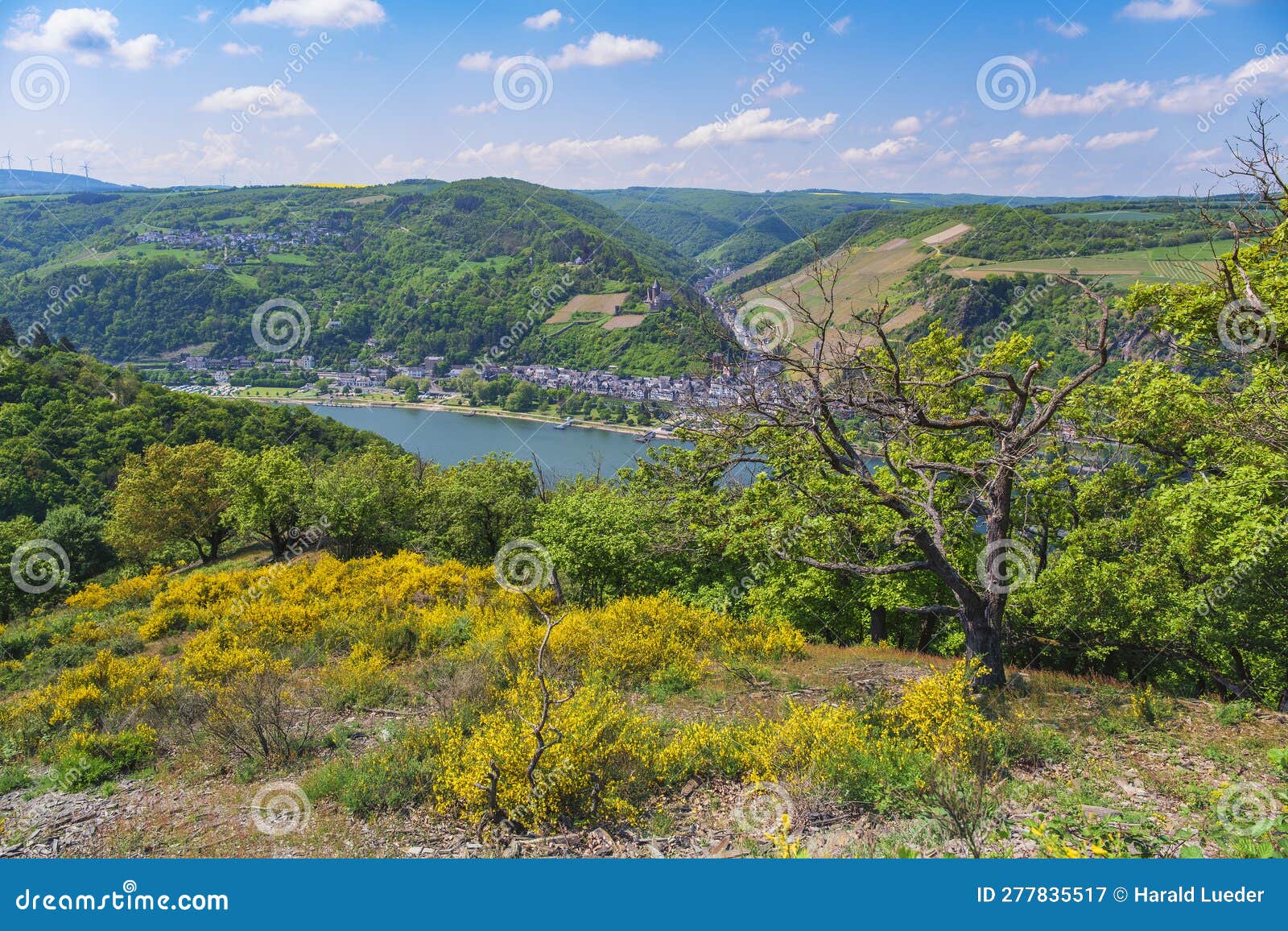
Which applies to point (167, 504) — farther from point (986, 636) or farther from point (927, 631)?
point (986, 636)

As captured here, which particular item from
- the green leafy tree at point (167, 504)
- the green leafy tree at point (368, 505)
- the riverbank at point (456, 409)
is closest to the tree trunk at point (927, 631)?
the green leafy tree at point (368, 505)

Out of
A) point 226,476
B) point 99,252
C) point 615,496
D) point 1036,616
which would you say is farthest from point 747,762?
point 99,252

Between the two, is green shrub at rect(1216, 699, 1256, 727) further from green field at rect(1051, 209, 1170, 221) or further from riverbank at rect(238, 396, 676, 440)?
green field at rect(1051, 209, 1170, 221)

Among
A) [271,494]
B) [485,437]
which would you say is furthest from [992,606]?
[485,437]

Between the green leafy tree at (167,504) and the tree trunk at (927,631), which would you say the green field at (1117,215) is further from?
the green leafy tree at (167,504)

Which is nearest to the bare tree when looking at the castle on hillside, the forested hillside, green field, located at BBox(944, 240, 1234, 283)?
green field, located at BBox(944, 240, 1234, 283)

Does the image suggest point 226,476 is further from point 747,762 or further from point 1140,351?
point 1140,351
